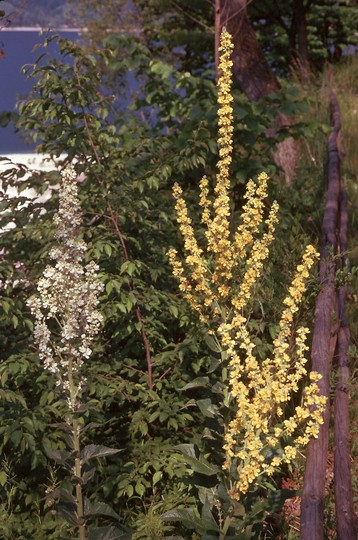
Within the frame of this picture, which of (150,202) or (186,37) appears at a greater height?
(186,37)

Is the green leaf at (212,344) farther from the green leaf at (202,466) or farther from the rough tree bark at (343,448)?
the rough tree bark at (343,448)

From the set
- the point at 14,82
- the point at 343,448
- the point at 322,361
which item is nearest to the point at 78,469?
the point at 343,448

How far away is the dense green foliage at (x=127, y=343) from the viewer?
3906mm

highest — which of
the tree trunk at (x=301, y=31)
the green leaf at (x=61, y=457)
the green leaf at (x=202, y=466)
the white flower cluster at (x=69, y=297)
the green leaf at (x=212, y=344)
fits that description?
the tree trunk at (x=301, y=31)

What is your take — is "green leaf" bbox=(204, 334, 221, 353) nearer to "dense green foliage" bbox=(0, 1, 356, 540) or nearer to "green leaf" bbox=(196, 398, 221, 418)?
"dense green foliage" bbox=(0, 1, 356, 540)

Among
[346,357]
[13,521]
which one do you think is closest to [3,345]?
[13,521]

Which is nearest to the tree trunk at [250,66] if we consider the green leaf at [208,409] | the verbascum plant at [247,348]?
the verbascum plant at [247,348]

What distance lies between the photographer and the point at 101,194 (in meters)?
5.16

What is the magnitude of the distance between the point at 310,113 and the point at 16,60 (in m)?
44.3

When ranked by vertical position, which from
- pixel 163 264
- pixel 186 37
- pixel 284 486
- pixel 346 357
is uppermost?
pixel 186 37

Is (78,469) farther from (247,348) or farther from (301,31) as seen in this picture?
(301,31)

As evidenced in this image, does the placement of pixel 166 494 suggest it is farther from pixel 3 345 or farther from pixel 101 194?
pixel 101 194

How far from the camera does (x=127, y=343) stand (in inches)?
189

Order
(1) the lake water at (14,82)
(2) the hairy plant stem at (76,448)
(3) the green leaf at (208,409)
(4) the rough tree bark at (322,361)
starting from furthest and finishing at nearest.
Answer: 1. (1) the lake water at (14,82)
2. (3) the green leaf at (208,409)
3. (2) the hairy plant stem at (76,448)
4. (4) the rough tree bark at (322,361)
